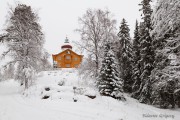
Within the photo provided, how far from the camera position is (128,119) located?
8844 millimetres

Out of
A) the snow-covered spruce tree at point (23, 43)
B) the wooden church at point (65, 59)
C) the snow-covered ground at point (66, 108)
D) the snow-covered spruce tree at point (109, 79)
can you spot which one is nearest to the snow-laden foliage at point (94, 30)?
the snow-covered spruce tree at point (109, 79)

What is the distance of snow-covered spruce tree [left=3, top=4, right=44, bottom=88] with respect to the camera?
59.0 feet

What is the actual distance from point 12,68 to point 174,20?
16794 millimetres

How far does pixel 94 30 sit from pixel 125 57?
23.7 ft

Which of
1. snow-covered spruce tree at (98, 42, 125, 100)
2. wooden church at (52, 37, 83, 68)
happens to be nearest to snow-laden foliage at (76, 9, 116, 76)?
snow-covered spruce tree at (98, 42, 125, 100)

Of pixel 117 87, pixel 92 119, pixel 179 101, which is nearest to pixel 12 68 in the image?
pixel 117 87

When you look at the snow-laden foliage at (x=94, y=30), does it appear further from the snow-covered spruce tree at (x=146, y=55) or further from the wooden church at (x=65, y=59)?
the wooden church at (x=65, y=59)

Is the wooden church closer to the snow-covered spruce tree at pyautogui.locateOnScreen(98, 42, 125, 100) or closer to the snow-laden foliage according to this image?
the snow-laden foliage

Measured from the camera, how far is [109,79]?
671 inches

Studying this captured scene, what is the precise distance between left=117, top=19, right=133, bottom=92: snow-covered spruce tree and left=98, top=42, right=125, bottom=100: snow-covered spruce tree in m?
8.25

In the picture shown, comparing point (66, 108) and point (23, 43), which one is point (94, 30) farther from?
point (66, 108)

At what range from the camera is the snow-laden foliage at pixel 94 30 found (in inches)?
851

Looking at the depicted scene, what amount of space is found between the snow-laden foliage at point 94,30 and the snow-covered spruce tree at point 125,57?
519 centimetres

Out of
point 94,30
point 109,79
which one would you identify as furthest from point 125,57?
point 109,79
